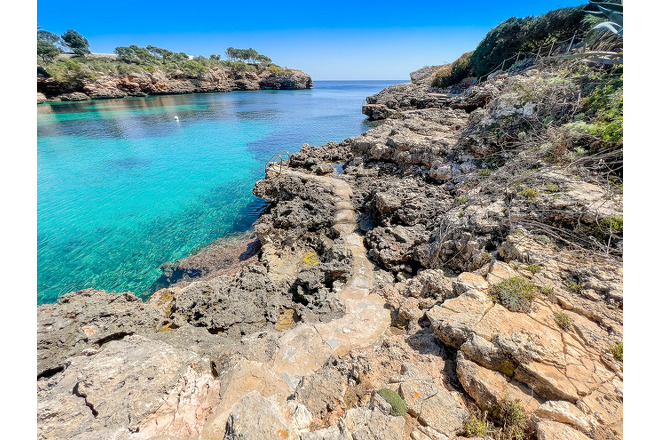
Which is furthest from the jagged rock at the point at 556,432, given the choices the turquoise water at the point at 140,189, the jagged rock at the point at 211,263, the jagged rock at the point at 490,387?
the turquoise water at the point at 140,189

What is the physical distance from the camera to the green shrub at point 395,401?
3.85m

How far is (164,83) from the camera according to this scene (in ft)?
237

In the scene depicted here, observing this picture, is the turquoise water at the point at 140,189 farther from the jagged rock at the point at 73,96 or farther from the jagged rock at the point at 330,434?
the jagged rock at the point at 73,96

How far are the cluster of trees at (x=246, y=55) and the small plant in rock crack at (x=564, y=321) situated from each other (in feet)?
435

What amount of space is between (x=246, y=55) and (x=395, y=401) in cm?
13319

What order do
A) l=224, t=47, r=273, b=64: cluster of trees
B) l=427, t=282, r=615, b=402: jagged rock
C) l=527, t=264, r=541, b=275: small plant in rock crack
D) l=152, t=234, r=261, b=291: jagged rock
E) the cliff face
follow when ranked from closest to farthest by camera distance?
l=427, t=282, r=615, b=402: jagged rock → l=527, t=264, r=541, b=275: small plant in rock crack → l=152, t=234, r=261, b=291: jagged rock → the cliff face → l=224, t=47, r=273, b=64: cluster of trees

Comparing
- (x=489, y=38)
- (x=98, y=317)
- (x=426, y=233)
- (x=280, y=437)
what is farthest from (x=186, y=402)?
(x=489, y=38)

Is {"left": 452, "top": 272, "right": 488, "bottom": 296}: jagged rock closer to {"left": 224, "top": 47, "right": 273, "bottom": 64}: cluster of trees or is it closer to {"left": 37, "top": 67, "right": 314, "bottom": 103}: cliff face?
{"left": 37, "top": 67, "right": 314, "bottom": 103}: cliff face

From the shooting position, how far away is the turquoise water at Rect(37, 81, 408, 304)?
1170 centimetres

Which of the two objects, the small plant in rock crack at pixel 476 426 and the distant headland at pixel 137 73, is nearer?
the small plant in rock crack at pixel 476 426

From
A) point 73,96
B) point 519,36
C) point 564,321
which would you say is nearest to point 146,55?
point 73,96

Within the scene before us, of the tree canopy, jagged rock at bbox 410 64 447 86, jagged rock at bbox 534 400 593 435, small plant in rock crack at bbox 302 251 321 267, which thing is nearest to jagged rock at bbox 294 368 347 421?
jagged rock at bbox 534 400 593 435

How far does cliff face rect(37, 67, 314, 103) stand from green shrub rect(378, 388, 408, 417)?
273 feet

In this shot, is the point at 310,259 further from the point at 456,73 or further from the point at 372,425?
the point at 456,73
